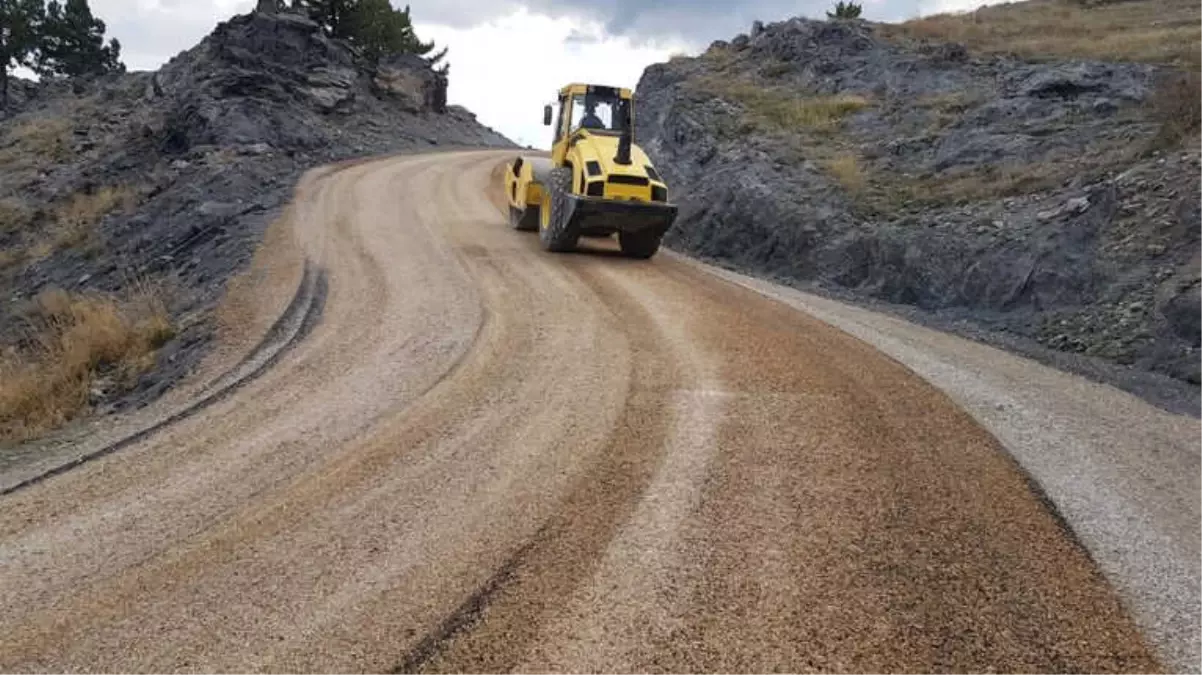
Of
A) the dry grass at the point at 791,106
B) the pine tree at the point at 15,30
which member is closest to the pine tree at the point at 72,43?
the pine tree at the point at 15,30

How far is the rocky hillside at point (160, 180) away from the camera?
9.91 meters

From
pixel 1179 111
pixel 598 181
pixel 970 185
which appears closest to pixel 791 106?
pixel 970 185

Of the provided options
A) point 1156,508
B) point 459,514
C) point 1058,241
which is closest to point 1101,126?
point 1058,241

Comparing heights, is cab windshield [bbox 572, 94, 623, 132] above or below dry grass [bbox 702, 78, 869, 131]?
below

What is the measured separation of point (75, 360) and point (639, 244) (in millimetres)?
8746

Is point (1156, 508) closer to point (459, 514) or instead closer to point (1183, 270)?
point (459, 514)

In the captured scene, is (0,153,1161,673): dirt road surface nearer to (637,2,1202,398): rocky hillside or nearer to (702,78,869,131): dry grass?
(637,2,1202,398): rocky hillside

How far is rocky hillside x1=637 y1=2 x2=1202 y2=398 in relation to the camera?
9914 millimetres

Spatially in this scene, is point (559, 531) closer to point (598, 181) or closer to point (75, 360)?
point (75, 360)

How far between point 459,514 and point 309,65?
33424mm

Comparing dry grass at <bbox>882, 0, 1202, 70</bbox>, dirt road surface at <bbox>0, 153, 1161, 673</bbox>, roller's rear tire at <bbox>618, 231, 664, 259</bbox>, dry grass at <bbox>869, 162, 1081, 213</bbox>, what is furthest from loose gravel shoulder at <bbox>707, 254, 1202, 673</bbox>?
dry grass at <bbox>882, 0, 1202, 70</bbox>

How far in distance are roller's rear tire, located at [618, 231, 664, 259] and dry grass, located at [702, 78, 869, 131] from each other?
7.25 m

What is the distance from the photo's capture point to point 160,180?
73.3 ft

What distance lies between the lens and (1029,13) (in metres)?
33.9
